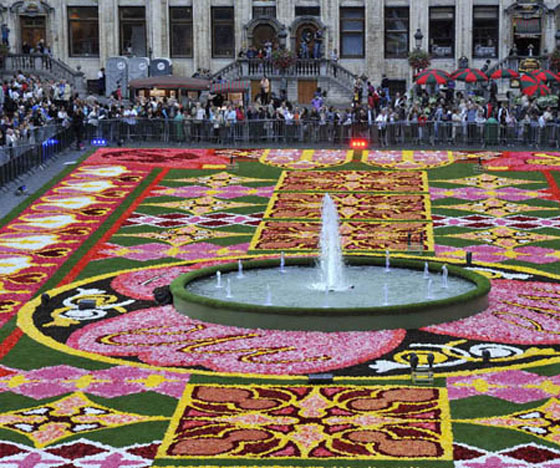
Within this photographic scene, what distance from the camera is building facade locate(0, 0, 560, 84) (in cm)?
6994

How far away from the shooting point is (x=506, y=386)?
2200cm

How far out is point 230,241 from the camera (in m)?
34.8

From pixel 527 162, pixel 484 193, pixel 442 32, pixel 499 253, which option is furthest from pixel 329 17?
pixel 499 253

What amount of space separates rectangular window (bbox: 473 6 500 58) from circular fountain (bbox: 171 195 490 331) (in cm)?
4030

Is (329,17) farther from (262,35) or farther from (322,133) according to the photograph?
(322,133)

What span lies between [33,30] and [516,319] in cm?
4916

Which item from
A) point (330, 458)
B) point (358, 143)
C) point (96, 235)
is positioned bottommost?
point (330, 458)

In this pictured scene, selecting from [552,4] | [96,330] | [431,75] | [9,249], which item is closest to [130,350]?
[96,330]

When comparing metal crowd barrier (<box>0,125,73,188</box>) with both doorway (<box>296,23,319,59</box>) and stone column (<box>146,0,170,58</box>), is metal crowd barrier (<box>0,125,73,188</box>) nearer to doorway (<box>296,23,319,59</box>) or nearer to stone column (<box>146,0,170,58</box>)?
stone column (<box>146,0,170,58</box>)

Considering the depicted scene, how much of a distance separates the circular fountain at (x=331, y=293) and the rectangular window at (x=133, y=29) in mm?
40782

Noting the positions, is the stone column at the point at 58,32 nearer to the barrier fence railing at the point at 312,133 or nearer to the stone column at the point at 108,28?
the stone column at the point at 108,28

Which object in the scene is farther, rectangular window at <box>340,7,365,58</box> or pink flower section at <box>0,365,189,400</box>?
rectangular window at <box>340,7,365,58</box>

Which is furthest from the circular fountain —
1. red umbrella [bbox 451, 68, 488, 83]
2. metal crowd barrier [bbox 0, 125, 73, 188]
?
Result: red umbrella [bbox 451, 68, 488, 83]

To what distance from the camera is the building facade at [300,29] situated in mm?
69938
